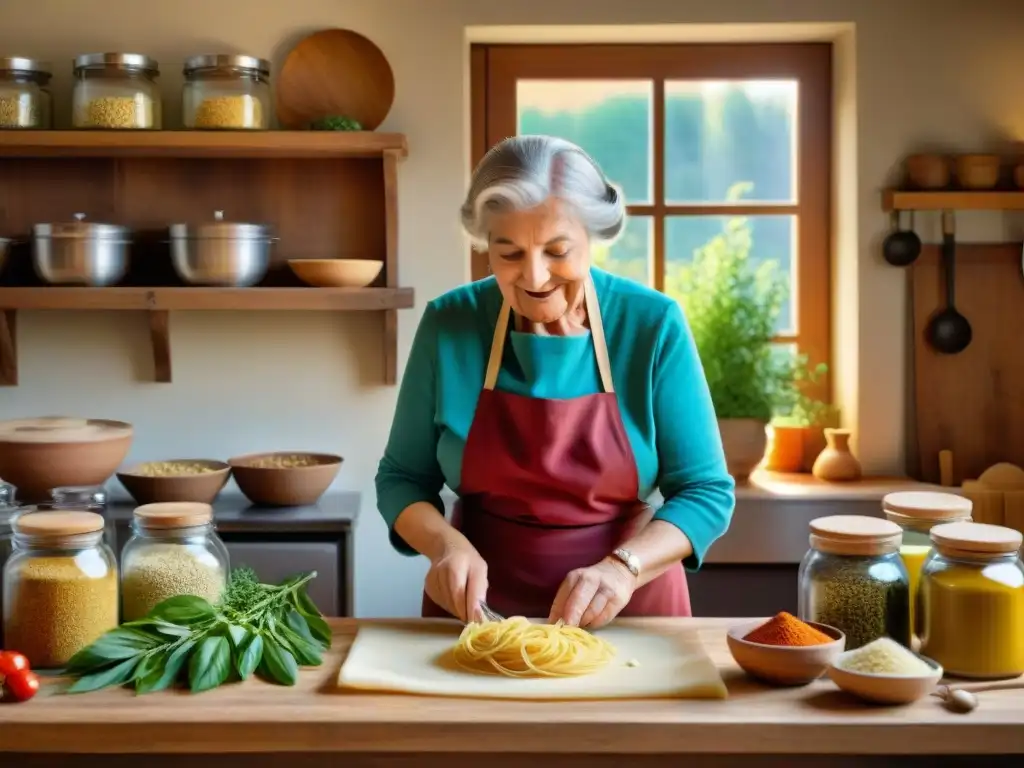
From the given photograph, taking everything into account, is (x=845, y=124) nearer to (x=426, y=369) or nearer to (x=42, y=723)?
(x=426, y=369)

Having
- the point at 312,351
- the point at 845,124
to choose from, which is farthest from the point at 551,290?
the point at 845,124

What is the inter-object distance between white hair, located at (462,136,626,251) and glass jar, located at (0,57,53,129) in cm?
202

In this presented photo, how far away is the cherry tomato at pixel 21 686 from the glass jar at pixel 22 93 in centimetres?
236

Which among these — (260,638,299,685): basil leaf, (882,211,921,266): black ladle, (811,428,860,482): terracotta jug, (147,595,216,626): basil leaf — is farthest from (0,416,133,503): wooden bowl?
(882,211,921,266): black ladle

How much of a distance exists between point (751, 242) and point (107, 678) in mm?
2851

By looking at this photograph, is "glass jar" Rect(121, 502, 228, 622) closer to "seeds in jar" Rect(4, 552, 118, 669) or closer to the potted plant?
"seeds in jar" Rect(4, 552, 118, 669)

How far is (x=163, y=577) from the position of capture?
1.77 metres

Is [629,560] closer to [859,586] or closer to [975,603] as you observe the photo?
[859,586]

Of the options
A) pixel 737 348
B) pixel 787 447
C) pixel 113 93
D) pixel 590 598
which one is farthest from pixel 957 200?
pixel 113 93

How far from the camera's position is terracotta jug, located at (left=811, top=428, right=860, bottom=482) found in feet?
12.2

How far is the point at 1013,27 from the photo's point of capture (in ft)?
12.3

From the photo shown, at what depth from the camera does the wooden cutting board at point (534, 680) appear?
1.57 m

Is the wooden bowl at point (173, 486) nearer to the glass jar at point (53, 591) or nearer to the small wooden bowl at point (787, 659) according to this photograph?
the glass jar at point (53, 591)

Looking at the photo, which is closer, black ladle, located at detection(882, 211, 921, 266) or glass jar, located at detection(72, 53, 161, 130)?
glass jar, located at detection(72, 53, 161, 130)
